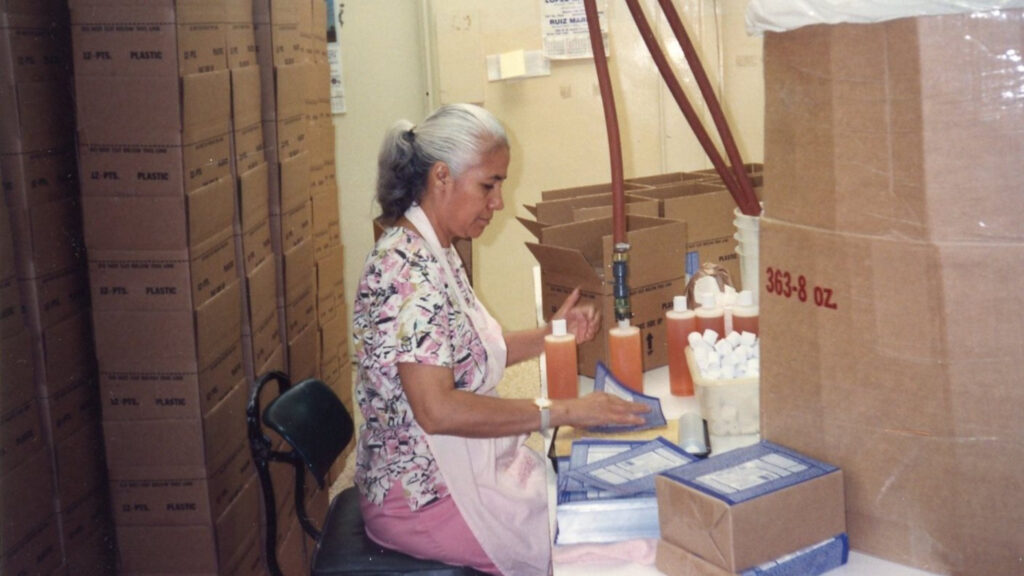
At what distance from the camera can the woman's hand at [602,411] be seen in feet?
5.23

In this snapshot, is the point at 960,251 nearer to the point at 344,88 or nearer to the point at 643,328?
the point at 643,328

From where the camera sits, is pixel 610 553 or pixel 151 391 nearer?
pixel 610 553

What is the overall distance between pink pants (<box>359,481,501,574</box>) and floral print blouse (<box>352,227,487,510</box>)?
18mm

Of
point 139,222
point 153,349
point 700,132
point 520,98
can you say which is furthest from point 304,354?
point 520,98

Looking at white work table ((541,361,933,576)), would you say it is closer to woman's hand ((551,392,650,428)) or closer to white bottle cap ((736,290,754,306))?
woman's hand ((551,392,650,428))

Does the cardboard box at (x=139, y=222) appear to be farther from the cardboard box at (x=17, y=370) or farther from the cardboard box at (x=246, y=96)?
the cardboard box at (x=246, y=96)

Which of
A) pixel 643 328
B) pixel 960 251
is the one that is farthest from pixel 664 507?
pixel 643 328

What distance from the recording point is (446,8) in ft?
14.9

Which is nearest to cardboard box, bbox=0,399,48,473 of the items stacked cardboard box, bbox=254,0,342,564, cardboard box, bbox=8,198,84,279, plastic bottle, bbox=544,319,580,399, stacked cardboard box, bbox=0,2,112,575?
stacked cardboard box, bbox=0,2,112,575

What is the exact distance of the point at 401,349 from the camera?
A: 173 cm

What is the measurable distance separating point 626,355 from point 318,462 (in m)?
0.60

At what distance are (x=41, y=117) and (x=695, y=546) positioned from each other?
5.13 feet

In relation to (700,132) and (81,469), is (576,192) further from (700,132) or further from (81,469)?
(81,469)

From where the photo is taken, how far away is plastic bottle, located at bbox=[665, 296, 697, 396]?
183 cm
